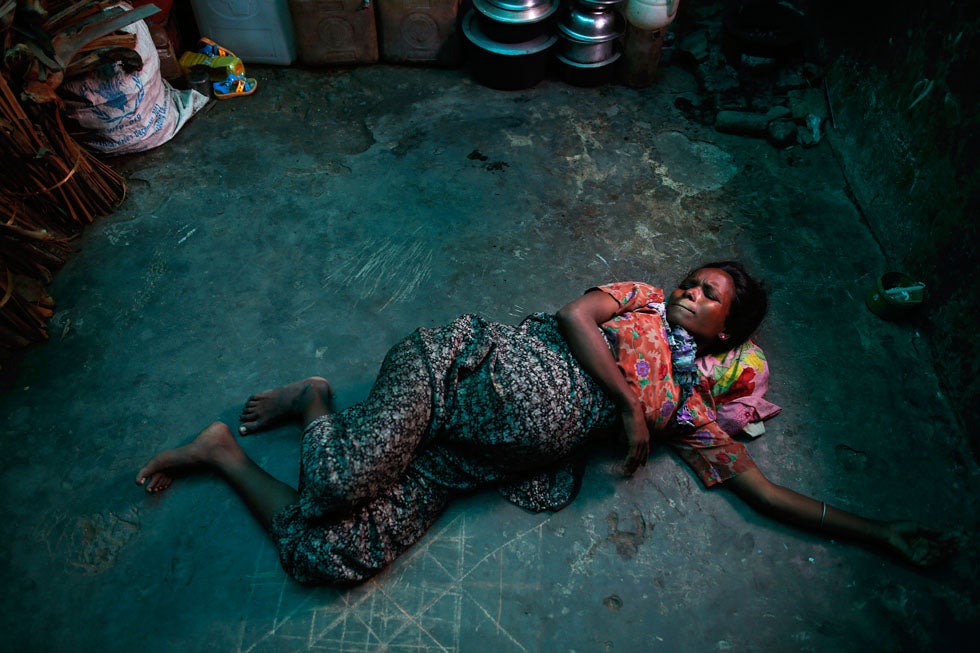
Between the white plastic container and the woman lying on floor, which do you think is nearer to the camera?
the woman lying on floor

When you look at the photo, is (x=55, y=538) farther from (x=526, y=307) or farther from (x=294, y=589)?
(x=526, y=307)

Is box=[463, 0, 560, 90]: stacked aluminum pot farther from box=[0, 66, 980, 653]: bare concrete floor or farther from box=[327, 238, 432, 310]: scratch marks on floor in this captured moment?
box=[327, 238, 432, 310]: scratch marks on floor

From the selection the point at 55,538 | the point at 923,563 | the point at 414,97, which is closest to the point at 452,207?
the point at 414,97

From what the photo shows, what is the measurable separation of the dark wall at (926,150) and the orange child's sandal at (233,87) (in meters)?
3.80

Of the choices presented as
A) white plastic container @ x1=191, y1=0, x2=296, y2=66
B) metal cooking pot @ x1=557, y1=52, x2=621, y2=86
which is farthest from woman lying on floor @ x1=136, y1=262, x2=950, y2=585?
white plastic container @ x1=191, y1=0, x2=296, y2=66

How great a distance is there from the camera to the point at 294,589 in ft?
6.68

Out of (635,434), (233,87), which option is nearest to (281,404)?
(635,434)

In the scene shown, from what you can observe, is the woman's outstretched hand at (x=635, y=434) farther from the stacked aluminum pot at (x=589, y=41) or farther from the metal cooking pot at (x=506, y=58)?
the stacked aluminum pot at (x=589, y=41)

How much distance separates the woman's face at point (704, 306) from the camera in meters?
2.21

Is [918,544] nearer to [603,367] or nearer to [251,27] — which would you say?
[603,367]

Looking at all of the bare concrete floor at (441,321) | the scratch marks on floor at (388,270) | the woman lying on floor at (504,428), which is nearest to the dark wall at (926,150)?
the bare concrete floor at (441,321)

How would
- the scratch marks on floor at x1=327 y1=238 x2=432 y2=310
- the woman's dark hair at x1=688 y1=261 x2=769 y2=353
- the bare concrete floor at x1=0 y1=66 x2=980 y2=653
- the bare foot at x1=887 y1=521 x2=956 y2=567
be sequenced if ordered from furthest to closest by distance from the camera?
the scratch marks on floor at x1=327 y1=238 x2=432 y2=310 < the woman's dark hair at x1=688 y1=261 x2=769 y2=353 < the bare foot at x1=887 y1=521 x2=956 y2=567 < the bare concrete floor at x1=0 y1=66 x2=980 y2=653

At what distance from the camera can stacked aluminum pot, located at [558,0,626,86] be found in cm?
391

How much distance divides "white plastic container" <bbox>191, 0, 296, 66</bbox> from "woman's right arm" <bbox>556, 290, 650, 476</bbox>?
3.18 meters
